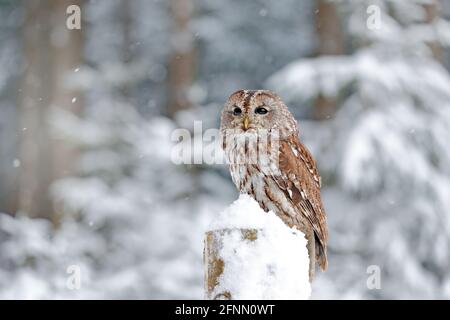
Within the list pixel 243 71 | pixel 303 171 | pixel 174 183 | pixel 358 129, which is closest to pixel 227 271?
pixel 303 171

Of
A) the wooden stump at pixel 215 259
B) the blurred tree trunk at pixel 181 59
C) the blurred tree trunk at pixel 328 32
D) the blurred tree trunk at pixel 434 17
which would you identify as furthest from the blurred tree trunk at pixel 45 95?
the wooden stump at pixel 215 259

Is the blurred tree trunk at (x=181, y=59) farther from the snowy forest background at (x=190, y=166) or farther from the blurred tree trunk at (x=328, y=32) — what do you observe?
the blurred tree trunk at (x=328, y=32)

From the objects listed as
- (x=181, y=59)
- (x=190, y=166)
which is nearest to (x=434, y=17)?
(x=181, y=59)

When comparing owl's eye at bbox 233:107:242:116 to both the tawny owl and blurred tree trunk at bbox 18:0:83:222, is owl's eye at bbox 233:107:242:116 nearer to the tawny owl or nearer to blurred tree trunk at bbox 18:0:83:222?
the tawny owl

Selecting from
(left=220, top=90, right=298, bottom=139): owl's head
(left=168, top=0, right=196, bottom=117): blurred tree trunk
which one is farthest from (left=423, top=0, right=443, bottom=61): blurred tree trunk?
(left=220, top=90, right=298, bottom=139): owl's head

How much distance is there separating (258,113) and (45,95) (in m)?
7.77

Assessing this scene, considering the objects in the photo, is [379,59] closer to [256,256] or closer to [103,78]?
[103,78]

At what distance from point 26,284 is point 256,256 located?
8.90m

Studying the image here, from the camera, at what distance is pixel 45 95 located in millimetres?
12172

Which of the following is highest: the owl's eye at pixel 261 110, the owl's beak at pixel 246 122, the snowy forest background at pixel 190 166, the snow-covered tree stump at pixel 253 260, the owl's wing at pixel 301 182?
the snowy forest background at pixel 190 166

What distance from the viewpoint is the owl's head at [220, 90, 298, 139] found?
4984 mm

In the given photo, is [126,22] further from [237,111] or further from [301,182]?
[301,182]

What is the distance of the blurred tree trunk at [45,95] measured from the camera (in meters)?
12.0

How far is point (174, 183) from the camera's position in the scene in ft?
39.2
